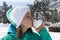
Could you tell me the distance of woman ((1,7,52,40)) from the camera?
1110mm

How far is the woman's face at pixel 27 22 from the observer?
3.63 feet

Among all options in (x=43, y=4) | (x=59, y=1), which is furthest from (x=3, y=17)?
(x=59, y=1)

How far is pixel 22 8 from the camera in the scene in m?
1.15

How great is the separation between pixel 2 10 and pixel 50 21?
1.95 metres

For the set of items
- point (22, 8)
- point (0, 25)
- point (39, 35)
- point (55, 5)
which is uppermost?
point (22, 8)

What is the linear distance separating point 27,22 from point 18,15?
67 millimetres

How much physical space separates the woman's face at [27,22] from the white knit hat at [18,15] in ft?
0.05

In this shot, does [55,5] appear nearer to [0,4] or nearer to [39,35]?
[0,4]

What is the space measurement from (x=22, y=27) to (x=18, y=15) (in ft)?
0.22

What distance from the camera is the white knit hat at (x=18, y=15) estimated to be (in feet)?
3.71

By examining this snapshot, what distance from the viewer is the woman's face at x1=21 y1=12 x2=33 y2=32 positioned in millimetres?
1106

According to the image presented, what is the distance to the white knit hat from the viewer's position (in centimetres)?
113

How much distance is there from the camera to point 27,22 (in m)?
1.11

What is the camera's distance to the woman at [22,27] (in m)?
1.11
